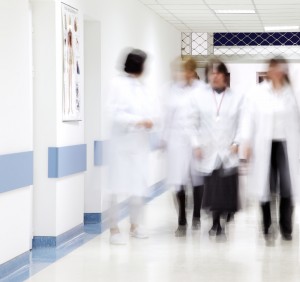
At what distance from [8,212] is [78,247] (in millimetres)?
1367

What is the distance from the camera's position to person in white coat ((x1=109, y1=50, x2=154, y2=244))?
7.08m

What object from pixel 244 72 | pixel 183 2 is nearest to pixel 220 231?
pixel 183 2

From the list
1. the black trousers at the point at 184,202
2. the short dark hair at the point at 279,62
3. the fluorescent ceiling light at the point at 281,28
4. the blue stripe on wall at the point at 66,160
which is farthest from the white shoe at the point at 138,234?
the fluorescent ceiling light at the point at 281,28

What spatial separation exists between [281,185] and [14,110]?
8.85 ft

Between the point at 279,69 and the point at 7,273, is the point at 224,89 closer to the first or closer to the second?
the point at 279,69

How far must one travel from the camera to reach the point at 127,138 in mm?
7145

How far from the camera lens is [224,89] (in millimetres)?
7309

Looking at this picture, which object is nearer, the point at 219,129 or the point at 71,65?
the point at 219,129

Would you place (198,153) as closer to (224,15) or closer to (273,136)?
(273,136)

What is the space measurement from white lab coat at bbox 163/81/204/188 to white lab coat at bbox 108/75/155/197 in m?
0.57

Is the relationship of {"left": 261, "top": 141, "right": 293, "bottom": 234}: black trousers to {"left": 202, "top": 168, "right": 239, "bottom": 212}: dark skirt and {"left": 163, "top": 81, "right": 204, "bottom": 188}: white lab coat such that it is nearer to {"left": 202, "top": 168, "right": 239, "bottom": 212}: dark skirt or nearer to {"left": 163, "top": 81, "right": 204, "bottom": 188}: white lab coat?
{"left": 202, "top": 168, "right": 239, "bottom": 212}: dark skirt

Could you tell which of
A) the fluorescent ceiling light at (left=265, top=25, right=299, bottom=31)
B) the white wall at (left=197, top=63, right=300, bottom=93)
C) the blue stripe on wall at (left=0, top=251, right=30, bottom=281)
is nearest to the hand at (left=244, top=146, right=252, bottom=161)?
the blue stripe on wall at (left=0, top=251, right=30, bottom=281)

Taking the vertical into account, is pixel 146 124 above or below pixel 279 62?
below

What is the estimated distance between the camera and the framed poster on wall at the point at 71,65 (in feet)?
24.3
